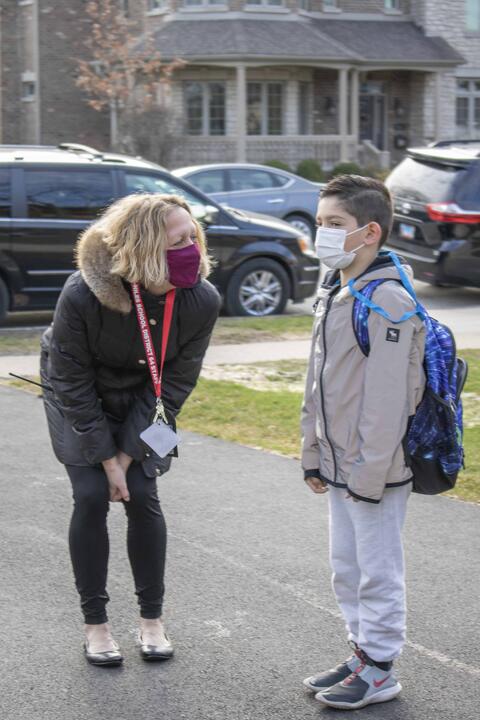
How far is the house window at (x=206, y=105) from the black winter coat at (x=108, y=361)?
32.5 m

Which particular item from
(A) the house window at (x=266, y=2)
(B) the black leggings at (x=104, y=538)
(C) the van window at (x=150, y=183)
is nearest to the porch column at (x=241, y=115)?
(A) the house window at (x=266, y=2)

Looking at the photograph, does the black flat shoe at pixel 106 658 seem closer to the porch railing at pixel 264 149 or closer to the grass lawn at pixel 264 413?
the grass lawn at pixel 264 413

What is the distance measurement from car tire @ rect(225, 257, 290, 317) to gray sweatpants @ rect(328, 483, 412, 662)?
31.6 feet

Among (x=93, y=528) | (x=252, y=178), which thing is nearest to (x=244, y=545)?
(x=93, y=528)

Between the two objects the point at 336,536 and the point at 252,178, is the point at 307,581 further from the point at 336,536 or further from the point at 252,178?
the point at 252,178

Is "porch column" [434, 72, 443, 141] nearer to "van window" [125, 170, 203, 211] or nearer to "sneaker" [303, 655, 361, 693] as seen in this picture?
"van window" [125, 170, 203, 211]

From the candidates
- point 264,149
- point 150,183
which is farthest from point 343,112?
point 150,183

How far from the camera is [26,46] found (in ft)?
122

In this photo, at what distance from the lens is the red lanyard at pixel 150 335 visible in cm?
415

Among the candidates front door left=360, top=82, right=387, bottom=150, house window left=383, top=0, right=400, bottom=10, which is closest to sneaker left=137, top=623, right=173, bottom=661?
front door left=360, top=82, right=387, bottom=150

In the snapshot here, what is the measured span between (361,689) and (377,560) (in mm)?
447

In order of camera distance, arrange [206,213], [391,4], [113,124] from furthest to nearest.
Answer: [391,4]
[113,124]
[206,213]

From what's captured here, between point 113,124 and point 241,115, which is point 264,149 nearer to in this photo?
point 241,115

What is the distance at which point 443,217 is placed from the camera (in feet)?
48.5
